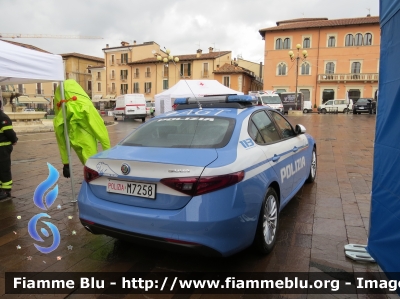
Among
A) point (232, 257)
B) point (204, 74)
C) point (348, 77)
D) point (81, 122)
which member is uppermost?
point (204, 74)

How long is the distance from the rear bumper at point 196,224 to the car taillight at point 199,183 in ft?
0.15

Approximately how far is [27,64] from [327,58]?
45.9m

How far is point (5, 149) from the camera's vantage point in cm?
494

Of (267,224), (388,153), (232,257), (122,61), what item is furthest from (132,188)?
(122,61)

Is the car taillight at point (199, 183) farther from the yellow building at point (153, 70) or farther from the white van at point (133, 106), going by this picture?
the yellow building at point (153, 70)

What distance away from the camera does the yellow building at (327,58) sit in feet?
139

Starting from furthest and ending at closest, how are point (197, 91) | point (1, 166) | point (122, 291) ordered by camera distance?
1. point (197, 91)
2. point (1, 166)
3. point (122, 291)

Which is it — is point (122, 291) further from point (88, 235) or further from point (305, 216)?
point (305, 216)

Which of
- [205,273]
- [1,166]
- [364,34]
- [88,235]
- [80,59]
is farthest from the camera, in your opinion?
[80,59]

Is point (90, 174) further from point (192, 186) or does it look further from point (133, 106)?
point (133, 106)

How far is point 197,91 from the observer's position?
48.4ft

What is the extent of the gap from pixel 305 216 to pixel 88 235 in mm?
2612

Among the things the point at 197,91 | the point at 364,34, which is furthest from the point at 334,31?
the point at 197,91

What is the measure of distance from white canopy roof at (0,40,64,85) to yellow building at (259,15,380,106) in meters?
42.4
